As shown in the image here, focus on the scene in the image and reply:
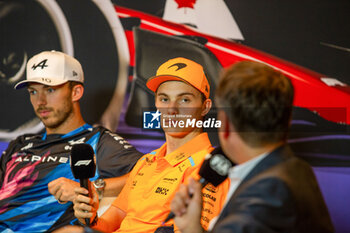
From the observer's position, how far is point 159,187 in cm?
180

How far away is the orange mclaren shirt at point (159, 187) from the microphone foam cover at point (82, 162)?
33 cm

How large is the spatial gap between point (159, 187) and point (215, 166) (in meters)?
0.53

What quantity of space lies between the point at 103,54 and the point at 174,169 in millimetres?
1363

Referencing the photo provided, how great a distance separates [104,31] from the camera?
287 centimetres

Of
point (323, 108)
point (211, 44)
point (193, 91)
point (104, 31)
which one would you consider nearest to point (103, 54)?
point (104, 31)

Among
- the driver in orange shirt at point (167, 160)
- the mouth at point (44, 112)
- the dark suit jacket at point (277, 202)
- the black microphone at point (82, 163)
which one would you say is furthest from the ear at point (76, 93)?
the dark suit jacket at point (277, 202)

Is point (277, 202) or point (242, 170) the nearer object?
point (277, 202)

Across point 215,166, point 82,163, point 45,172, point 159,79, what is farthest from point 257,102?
point 45,172

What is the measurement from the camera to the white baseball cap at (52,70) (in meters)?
2.42

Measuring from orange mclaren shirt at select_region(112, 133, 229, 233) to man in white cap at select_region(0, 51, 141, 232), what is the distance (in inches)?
10.8

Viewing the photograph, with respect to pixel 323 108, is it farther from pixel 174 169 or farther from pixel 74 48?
pixel 74 48

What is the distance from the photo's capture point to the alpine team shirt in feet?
7.32

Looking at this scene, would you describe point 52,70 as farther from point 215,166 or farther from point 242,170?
point 242,170

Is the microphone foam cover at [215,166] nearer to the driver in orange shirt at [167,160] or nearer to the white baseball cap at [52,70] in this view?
the driver in orange shirt at [167,160]
